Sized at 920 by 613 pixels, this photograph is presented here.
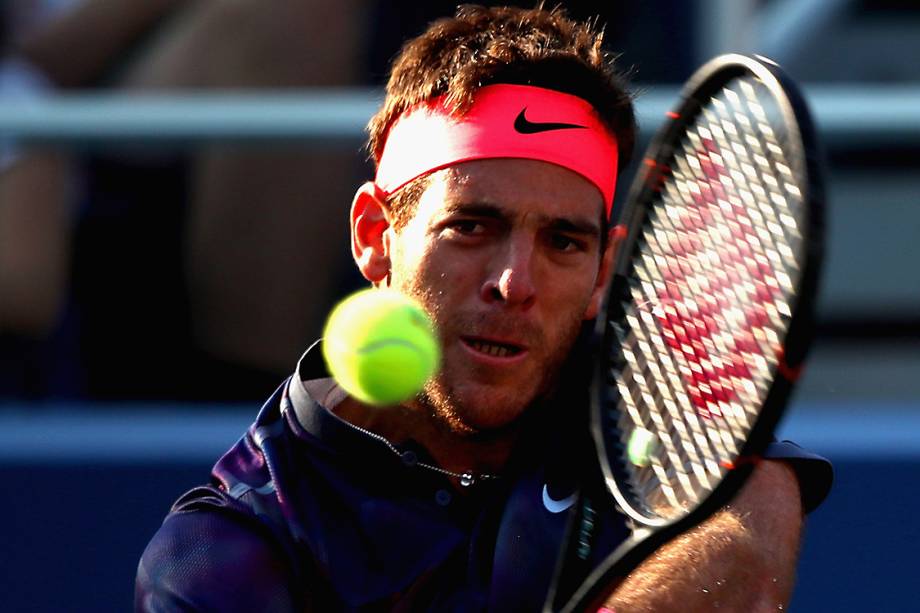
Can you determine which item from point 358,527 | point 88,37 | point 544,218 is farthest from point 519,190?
point 88,37

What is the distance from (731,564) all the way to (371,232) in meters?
0.92

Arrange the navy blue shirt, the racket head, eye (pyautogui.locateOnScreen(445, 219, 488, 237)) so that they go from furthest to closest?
eye (pyautogui.locateOnScreen(445, 219, 488, 237)) < the navy blue shirt < the racket head

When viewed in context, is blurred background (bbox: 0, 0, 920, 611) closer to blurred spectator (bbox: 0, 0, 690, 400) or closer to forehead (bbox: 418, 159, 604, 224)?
blurred spectator (bbox: 0, 0, 690, 400)

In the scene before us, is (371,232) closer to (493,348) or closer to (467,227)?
(467,227)

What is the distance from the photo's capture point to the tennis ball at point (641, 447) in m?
2.77

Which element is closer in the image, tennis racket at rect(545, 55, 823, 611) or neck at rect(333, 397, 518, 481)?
tennis racket at rect(545, 55, 823, 611)

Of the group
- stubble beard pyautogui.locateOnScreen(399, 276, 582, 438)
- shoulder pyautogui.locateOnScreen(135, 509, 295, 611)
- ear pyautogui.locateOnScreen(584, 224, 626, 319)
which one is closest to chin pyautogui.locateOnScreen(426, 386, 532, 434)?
stubble beard pyautogui.locateOnScreen(399, 276, 582, 438)

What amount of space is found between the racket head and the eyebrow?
0.07 meters

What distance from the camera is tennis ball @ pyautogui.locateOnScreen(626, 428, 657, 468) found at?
2.77 meters

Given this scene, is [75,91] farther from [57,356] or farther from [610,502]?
[610,502]

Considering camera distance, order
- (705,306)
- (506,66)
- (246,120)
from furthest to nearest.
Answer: (246,120)
(506,66)
(705,306)

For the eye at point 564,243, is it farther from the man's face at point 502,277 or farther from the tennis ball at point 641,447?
the tennis ball at point 641,447

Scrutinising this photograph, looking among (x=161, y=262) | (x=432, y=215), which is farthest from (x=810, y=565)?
(x=432, y=215)

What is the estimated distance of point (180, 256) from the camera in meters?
4.65
